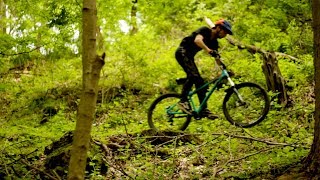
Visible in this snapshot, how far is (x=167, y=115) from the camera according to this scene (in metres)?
7.64

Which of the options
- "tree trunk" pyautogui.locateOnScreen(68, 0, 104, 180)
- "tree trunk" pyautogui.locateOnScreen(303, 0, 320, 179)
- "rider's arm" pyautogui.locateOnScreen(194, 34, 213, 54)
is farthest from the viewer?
"rider's arm" pyautogui.locateOnScreen(194, 34, 213, 54)

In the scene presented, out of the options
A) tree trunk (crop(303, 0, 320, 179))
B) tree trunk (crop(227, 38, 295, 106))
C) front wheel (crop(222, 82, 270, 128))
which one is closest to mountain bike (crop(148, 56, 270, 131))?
front wheel (crop(222, 82, 270, 128))

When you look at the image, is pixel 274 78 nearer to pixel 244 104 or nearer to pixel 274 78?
pixel 274 78

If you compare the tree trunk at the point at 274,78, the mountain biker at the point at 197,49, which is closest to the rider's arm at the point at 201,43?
the mountain biker at the point at 197,49

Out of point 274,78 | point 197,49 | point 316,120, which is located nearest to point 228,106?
point 197,49

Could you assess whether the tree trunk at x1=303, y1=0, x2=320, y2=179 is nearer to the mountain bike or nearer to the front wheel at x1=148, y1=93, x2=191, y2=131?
the mountain bike

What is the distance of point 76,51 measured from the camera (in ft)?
38.3

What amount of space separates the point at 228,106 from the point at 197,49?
3.57ft

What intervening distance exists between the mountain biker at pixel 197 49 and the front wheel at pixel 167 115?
8.4 inches

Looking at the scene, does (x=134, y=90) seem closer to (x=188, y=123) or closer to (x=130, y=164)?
(x=188, y=123)

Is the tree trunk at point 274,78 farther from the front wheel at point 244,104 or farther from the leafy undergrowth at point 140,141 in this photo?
the front wheel at point 244,104

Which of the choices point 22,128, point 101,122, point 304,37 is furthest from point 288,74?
point 22,128

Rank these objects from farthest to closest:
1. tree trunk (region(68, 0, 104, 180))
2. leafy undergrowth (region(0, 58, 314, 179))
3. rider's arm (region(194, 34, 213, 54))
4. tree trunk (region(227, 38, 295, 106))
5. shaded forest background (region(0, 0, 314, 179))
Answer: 1. tree trunk (region(227, 38, 295, 106))
2. rider's arm (region(194, 34, 213, 54))
3. shaded forest background (region(0, 0, 314, 179))
4. leafy undergrowth (region(0, 58, 314, 179))
5. tree trunk (region(68, 0, 104, 180))

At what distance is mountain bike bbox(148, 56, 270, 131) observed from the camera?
273 inches
